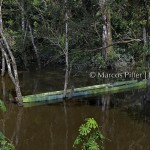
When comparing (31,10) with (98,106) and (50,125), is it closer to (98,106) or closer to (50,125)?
(98,106)

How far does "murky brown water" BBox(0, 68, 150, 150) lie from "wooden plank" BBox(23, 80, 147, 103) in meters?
0.75

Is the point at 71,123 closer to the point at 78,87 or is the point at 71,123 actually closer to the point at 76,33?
the point at 78,87

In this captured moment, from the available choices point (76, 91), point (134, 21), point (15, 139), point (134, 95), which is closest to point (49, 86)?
point (76, 91)

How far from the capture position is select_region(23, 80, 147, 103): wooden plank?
672 inches

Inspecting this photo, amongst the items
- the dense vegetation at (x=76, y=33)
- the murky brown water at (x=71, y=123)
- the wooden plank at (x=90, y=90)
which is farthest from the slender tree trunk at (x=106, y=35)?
the murky brown water at (x=71, y=123)

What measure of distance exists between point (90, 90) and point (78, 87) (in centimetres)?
194

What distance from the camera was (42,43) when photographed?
31.3m

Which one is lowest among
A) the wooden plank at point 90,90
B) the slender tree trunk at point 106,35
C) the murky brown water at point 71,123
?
the murky brown water at point 71,123

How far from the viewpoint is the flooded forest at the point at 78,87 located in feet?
40.6

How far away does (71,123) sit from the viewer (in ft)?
46.9

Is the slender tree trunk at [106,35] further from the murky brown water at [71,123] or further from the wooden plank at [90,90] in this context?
the murky brown water at [71,123]

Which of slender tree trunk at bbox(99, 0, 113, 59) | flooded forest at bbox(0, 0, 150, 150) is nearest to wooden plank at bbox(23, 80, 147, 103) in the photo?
flooded forest at bbox(0, 0, 150, 150)

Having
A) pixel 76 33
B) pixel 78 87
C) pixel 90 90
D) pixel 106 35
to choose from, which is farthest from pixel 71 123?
pixel 106 35

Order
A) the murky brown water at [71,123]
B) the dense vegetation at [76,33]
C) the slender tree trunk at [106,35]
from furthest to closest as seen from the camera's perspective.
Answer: the slender tree trunk at [106,35]
the dense vegetation at [76,33]
the murky brown water at [71,123]
